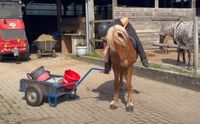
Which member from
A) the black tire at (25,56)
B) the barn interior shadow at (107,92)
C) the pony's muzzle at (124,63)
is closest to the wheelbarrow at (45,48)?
the black tire at (25,56)

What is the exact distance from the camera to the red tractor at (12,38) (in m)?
15.1

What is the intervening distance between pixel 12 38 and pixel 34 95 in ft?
26.8

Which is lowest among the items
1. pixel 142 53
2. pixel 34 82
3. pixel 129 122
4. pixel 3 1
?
pixel 129 122

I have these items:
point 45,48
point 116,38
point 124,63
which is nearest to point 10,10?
point 45,48

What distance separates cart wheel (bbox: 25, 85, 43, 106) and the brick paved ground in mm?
126

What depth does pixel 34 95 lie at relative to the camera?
7695 mm

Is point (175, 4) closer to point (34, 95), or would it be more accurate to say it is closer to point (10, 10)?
point (10, 10)

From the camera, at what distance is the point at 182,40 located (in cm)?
1161

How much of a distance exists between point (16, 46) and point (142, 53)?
9.02 m

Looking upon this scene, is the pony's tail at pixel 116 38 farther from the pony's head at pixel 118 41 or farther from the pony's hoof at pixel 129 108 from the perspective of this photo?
the pony's hoof at pixel 129 108

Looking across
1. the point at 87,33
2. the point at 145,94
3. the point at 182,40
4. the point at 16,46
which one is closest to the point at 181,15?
the point at 87,33

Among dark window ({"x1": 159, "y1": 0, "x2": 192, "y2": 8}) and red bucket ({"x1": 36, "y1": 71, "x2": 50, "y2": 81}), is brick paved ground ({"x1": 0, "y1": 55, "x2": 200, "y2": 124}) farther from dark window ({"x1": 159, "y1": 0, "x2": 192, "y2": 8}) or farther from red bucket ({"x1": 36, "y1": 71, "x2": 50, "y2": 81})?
dark window ({"x1": 159, "y1": 0, "x2": 192, "y2": 8})

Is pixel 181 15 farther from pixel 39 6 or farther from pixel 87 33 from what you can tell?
pixel 39 6

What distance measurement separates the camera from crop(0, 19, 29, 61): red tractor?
15062 millimetres
